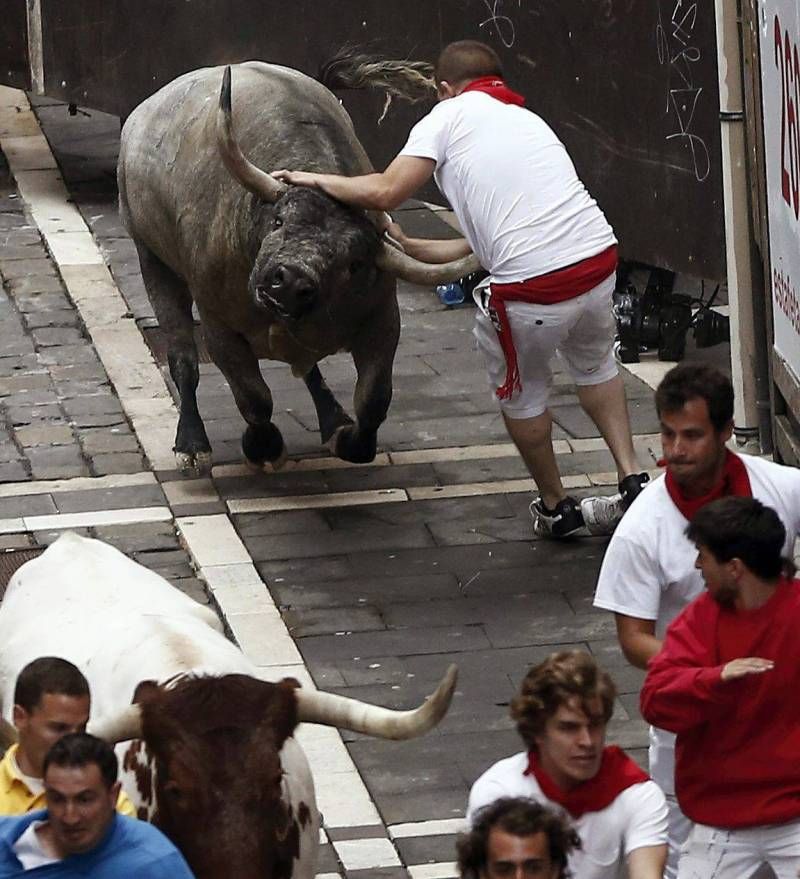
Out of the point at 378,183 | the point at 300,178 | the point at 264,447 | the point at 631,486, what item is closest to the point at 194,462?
the point at 264,447

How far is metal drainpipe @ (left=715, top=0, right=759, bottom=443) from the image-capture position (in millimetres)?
11156

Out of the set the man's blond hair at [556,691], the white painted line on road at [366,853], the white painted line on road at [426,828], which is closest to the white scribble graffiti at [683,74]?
the white painted line on road at [426,828]

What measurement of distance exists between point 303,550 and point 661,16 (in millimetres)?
Answer: 4138

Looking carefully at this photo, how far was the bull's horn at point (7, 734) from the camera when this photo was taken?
6.40 m

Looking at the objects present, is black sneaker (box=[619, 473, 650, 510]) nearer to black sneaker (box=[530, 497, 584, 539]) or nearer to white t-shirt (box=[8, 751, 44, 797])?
black sneaker (box=[530, 497, 584, 539])

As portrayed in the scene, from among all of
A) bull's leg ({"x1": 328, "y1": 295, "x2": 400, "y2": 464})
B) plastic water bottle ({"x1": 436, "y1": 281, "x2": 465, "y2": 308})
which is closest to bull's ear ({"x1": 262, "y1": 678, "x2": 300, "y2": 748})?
bull's leg ({"x1": 328, "y1": 295, "x2": 400, "y2": 464})

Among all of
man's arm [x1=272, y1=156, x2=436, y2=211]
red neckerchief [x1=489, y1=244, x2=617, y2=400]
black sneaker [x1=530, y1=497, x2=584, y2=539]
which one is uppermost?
man's arm [x1=272, y1=156, x2=436, y2=211]

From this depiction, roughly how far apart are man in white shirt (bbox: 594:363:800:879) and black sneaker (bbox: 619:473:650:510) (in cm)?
385

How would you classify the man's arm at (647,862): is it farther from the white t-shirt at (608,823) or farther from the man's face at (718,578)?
the man's face at (718,578)

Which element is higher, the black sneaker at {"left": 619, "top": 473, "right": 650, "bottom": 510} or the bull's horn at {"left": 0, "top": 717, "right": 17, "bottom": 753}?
the bull's horn at {"left": 0, "top": 717, "right": 17, "bottom": 753}

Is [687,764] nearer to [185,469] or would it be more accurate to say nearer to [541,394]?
[541,394]

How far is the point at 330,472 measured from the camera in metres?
11.6

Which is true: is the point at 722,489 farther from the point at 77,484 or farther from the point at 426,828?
the point at 77,484

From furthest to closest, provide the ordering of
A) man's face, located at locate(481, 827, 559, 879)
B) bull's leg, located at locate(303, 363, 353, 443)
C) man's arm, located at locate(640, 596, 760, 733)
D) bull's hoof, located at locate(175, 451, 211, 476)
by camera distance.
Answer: bull's leg, located at locate(303, 363, 353, 443) < bull's hoof, located at locate(175, 451, 211, 476) < man's arm, located at locate(640, 596, 760, 733) < man's face, located at locate(481, 827, 559, 879)
